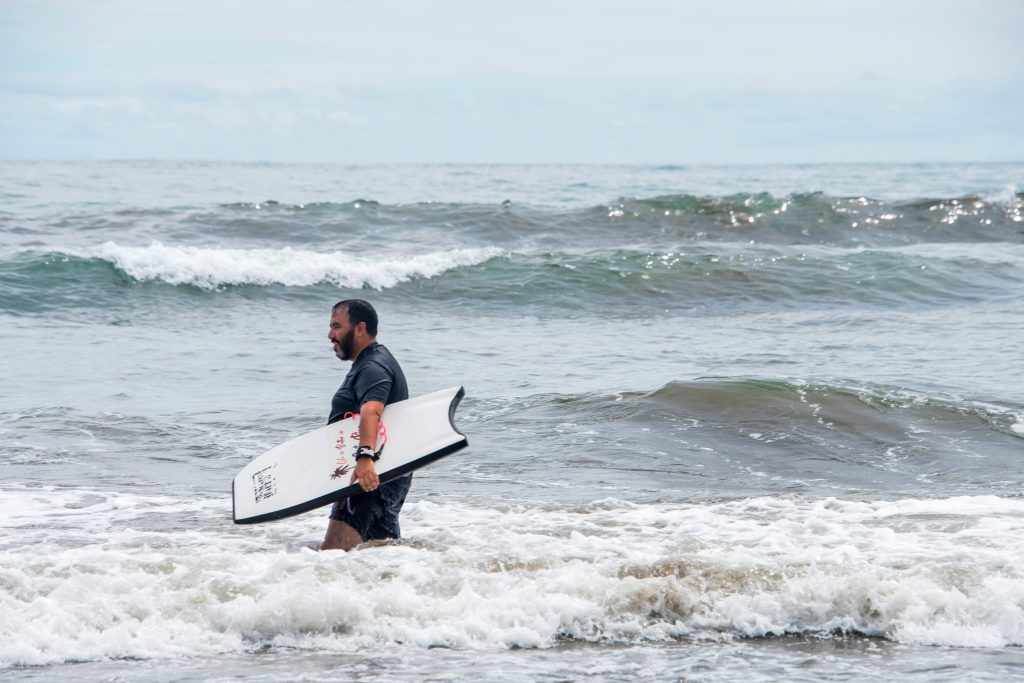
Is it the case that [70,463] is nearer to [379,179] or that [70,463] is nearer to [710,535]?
[710,535]

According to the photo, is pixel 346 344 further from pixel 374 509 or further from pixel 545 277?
pixel 545 277

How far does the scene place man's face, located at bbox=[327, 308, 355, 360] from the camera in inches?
249

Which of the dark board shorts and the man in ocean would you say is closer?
the man in ocean

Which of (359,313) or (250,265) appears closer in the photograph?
(359,313)

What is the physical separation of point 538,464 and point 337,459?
9.19 ft

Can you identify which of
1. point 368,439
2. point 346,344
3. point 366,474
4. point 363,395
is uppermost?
point 346,344

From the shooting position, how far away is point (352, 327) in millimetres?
6324

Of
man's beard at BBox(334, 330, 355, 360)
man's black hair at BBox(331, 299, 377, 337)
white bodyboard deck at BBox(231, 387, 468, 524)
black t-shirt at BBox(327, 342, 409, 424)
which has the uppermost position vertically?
man's black hair at BBox(331, 299, 377, 337)

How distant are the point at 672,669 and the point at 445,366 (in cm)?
814

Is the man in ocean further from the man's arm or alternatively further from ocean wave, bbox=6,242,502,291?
ocean wave, bbox=6,242,502,291

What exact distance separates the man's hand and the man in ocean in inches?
4.0

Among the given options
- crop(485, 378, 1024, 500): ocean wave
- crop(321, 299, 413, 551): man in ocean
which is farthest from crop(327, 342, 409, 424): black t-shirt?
crop(485, 378, 1024, 500): ocean wave

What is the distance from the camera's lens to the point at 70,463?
8703 millimetres

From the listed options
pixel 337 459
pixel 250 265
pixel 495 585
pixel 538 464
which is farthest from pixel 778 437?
pixel 250 265
